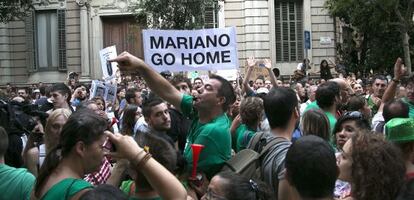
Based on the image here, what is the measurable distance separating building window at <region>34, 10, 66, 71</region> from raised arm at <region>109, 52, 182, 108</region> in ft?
89.0

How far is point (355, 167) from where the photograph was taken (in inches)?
149

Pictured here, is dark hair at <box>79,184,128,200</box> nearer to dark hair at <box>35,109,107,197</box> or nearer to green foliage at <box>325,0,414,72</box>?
dark hair at <box>35,109,107,197</box>

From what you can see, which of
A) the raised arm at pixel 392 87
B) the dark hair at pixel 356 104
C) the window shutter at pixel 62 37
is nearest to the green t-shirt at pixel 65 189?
the raised arm at pixel 392 87

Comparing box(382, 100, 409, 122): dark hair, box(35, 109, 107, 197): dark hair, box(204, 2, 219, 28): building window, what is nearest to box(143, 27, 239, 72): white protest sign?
box(382, 100, 409, 122): dark hair

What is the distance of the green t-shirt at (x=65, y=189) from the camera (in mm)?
3771

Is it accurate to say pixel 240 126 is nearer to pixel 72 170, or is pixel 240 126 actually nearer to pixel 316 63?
pixel 72 170

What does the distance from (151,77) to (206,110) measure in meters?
0.53

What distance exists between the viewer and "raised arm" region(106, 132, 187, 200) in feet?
11.9

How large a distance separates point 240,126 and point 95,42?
2470cm

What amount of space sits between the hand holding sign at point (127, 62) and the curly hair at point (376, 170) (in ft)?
6.99

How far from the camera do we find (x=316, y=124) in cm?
591

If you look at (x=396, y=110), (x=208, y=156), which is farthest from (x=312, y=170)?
(x=396, y=110)

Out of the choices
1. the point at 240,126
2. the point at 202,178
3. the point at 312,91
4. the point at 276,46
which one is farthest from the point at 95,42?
the point at 202,178

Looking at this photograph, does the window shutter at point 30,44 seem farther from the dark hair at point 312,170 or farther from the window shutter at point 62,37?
the dark hair at point 312,170
